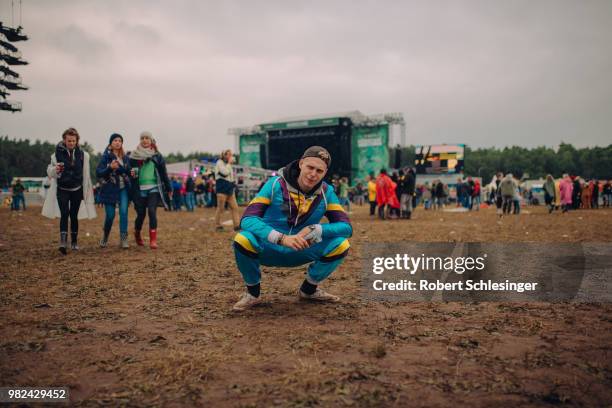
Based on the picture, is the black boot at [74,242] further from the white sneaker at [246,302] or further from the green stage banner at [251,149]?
the green stage banner at [251,149]

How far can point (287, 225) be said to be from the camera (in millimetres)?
3623

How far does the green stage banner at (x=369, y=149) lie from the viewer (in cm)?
4053

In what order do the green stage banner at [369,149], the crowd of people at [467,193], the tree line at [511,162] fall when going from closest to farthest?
the crowd of people at [467,193]
the green stage banner at [369,149]
the tree line at [511,162]

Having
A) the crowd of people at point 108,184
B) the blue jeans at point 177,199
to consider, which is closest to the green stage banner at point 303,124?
the blue jeans at point 177,199

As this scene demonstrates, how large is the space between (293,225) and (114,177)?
4.69 m

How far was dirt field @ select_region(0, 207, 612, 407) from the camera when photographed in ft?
6.82

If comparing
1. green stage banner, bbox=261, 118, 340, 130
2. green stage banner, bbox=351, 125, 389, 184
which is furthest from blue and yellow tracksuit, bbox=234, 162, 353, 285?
green stage banner, bbox=261, 118, 340, 130

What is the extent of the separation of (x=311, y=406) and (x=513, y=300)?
2847mm

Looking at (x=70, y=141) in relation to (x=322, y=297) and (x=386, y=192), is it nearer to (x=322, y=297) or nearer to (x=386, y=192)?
(x=322, y=297)

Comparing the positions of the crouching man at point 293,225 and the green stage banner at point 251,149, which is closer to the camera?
the crouching man at point 293,225

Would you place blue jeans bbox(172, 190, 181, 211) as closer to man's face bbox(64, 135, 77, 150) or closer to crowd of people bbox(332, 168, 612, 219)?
crowd of people bbox(332, 168, 612, 219)

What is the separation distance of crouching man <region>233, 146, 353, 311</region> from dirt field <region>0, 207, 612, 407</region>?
425 millimetres

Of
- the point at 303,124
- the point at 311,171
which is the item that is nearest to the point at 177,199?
the point at 303,124

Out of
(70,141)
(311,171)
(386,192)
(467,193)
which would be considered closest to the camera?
(311,171)
